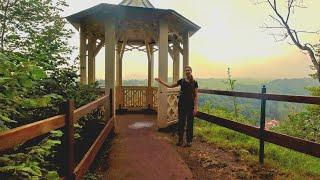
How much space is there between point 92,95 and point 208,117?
315 centimetres

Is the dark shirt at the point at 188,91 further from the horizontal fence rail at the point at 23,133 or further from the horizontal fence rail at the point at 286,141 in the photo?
the horizontal fence rail at the point at 23,133

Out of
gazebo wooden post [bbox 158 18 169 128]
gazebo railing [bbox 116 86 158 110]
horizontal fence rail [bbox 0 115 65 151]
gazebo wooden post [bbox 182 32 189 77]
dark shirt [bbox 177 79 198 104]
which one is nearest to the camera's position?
horizontal fence rail [bbox 0 115 65 151]

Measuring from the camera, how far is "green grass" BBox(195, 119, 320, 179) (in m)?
6.20

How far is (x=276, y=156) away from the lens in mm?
7305

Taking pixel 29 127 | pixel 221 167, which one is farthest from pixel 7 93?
pixel 221 167

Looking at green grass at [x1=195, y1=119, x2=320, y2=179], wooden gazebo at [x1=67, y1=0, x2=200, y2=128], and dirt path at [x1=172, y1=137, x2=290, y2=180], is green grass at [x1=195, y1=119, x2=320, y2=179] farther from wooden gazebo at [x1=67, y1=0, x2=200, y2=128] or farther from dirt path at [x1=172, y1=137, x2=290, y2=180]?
wooden gazebo at [x1=67, y1=0, x2=200, y2=128]

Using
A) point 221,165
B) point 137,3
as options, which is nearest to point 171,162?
point 221,165

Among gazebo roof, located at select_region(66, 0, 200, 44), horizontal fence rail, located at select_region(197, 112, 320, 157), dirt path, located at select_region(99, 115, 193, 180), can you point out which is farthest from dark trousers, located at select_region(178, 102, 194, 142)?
gazebo roof, located at select_region(66, 0, 200, 44)

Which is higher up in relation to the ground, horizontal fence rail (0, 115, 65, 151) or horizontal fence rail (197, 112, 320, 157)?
horizontal fence rail (0, 115, 65, 151)

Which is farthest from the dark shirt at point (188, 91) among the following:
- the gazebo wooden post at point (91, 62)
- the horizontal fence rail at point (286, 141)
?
the gazebo wooden post at point (91, 62)

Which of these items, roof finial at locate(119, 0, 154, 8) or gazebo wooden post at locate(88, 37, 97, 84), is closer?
gazebo wooden post at locate(88, 37, 97, 84)

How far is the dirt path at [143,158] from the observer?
19.8 ft

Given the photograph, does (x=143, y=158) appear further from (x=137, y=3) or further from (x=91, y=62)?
(x=137, y=3)

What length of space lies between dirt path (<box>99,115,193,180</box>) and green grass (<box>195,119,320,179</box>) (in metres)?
1.36
